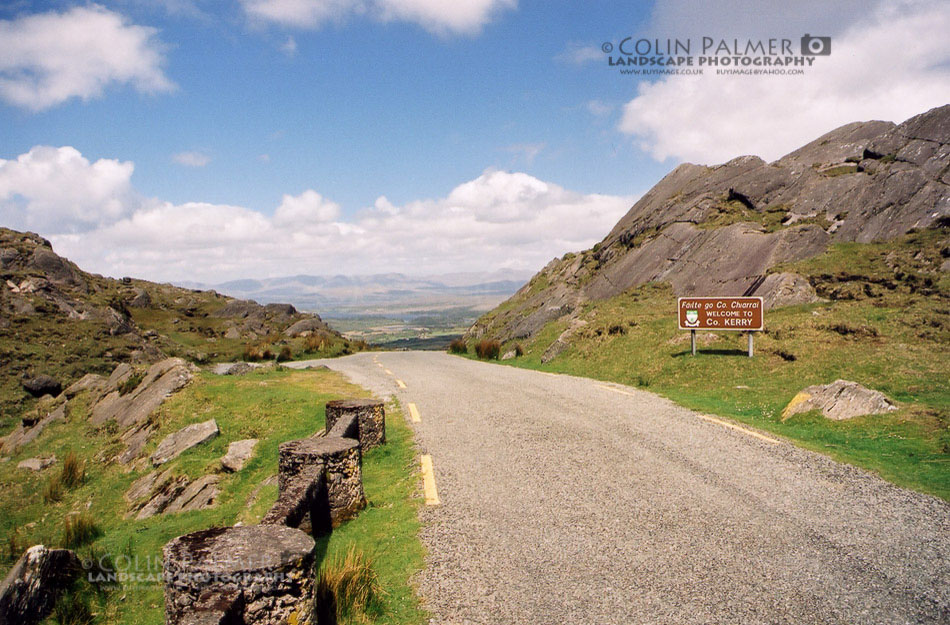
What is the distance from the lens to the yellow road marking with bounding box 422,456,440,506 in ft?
23.7

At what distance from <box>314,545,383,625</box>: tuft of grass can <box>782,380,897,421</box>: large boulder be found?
1075cm

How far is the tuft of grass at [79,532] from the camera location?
883 cm

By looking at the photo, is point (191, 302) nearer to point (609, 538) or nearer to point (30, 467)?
point (30, 467)

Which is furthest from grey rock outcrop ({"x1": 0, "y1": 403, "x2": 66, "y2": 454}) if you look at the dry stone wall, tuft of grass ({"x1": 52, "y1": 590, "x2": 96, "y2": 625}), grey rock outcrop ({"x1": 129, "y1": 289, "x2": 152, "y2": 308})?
grey rock outcrop ({"x1": 129, "y1": 289, "x2": 152, "y2": 308})

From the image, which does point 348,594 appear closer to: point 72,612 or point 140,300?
point 72,612

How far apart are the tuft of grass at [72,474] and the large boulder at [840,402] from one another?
17.3 meters

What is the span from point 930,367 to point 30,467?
82.7 ft

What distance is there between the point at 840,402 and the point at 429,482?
32.2 feet

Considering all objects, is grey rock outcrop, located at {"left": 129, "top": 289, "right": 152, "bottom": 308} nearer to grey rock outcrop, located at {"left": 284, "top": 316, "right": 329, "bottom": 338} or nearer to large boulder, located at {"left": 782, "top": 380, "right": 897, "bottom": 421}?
grey rock outcrop, located at {"left": 284, "top": 316, "right": 329, "bottom": 338}

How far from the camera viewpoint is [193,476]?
1088cm

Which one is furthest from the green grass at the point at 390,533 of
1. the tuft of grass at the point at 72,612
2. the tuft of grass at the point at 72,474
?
the tuft of grass at the point at 72,474

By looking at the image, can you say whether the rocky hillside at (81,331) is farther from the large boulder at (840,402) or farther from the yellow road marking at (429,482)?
the large boulder at (840,402)

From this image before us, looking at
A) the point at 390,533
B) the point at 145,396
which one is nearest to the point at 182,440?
the point at 145,396

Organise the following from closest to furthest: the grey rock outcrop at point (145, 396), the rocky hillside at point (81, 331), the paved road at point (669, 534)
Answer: the paved road at point (669, 534)
the grey rock outcrop at point (145, 396)
the rocky hillside at point (81, 331)
